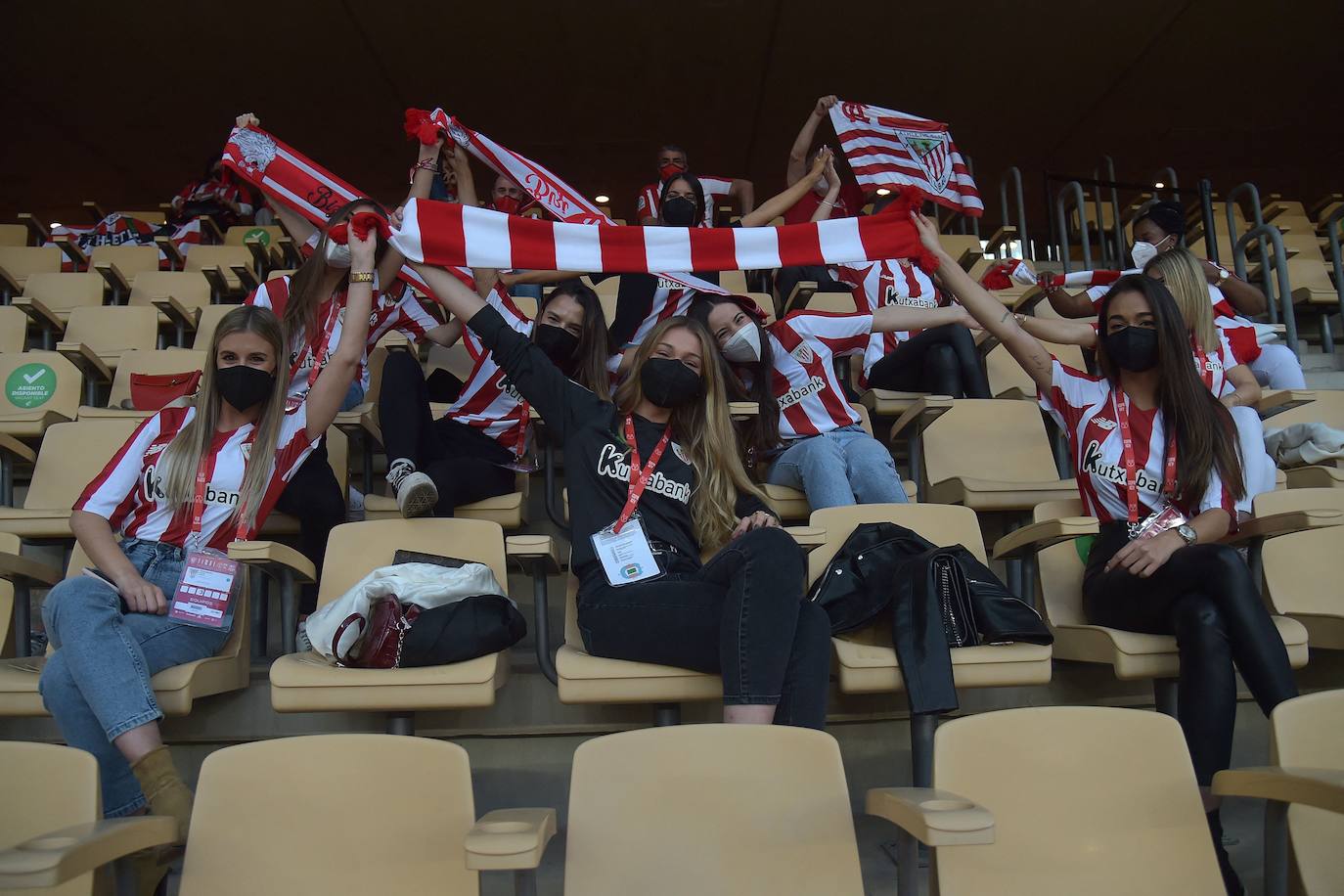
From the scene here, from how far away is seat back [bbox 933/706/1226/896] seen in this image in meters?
1.39

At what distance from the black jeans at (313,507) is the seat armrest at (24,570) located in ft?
1.86

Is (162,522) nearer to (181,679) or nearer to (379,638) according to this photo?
(181,679)

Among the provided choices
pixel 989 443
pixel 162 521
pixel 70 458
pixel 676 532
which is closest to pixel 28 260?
pixel 70 458

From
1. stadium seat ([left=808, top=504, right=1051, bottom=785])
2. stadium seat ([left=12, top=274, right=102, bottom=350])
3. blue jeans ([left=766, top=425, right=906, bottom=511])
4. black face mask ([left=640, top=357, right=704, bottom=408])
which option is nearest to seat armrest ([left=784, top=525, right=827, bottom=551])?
stadium seat ([left=808, top=504, right=1051, bottom=785])

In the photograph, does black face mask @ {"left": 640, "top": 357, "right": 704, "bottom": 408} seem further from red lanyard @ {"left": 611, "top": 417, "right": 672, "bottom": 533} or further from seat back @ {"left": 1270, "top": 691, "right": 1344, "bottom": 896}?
seat back @ {"left": 1270, "top": 691, "right": 1344, "bottom": 896}

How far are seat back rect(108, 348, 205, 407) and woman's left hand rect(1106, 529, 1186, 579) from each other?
301 centimetres

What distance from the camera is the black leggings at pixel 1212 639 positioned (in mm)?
1938

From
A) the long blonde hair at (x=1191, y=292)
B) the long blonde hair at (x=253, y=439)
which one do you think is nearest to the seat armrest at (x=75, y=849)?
the long blonde hair at (x=253, y=439)

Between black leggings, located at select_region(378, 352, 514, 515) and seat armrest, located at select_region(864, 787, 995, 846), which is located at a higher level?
black leggings, located at select_region(378, 352, 514, 515)

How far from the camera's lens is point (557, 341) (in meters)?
2.94

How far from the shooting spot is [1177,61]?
691cm

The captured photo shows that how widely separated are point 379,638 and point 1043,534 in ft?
4.80

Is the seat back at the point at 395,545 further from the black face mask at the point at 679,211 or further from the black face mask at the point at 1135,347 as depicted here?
the black face mask at the point at 679,211

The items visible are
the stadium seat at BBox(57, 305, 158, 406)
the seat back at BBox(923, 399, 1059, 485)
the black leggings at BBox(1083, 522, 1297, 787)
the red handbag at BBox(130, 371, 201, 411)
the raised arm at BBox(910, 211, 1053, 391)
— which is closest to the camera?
the black leggings at BBox(1083, 522, 1297, 787)
